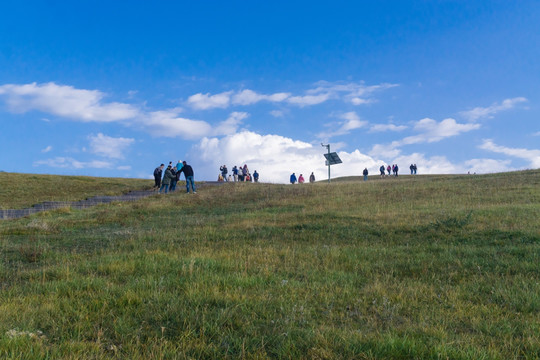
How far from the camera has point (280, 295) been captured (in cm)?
512

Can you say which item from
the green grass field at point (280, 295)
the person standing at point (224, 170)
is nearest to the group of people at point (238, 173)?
the person standing at point (224, 170)

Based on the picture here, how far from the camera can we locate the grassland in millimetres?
26219

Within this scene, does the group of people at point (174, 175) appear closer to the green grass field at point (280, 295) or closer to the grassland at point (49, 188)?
the grassland at point (49, 188)

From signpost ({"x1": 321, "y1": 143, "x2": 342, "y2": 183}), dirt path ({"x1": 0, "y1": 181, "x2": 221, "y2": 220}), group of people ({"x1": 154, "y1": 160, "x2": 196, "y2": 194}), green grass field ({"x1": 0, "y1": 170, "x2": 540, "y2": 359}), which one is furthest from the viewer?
signpost ({"x1": 321, "y1": 143, "x2": 342, "y2": 183})

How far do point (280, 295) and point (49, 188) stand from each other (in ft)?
101

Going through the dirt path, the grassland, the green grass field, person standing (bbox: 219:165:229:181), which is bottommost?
the green grass field

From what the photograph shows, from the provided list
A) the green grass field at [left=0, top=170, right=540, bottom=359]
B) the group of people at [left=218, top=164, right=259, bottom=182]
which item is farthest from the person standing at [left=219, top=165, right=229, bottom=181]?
the green grass field at [left=0, top=170, right=540, bottom=359]

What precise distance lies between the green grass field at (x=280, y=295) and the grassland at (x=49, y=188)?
683 inches

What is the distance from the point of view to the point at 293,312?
14.4ft

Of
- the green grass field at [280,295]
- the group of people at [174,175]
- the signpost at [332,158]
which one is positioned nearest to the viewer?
the green grass field at [280,295]

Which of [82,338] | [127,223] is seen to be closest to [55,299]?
[82,338]

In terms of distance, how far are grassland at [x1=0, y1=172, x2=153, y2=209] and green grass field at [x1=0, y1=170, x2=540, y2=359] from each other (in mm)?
17353

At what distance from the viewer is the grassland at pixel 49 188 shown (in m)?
26.2

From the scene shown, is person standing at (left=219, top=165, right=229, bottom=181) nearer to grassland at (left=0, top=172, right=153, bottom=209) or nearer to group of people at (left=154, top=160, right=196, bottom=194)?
grassland at (left=0, top=172, right=153, bottom=209)
